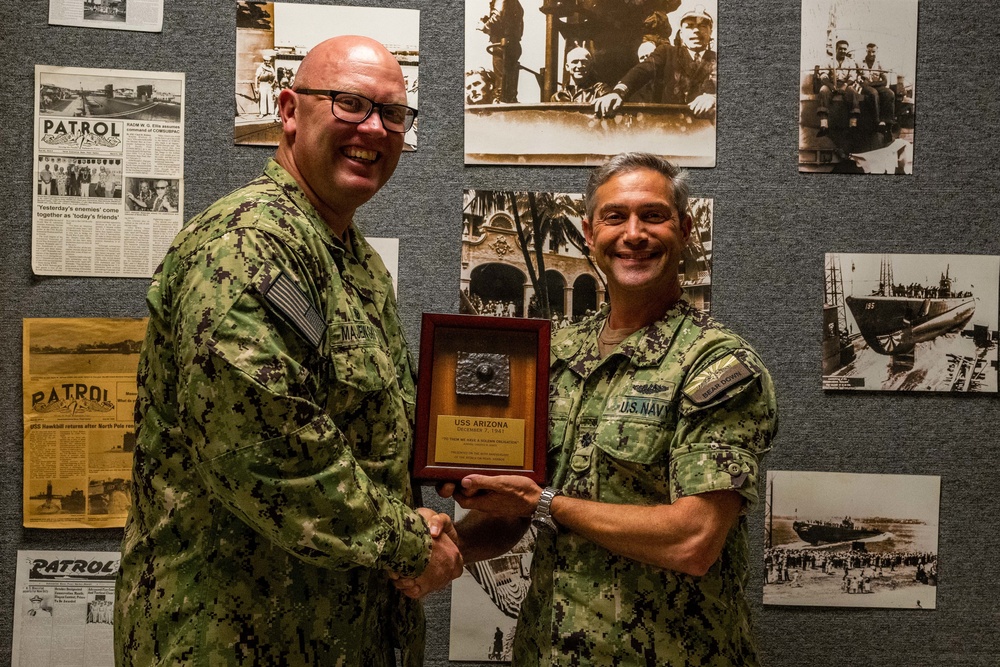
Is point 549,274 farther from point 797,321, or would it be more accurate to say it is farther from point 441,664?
point 441,664

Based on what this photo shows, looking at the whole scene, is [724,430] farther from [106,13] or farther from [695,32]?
[106,13]

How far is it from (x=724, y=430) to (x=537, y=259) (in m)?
0.68

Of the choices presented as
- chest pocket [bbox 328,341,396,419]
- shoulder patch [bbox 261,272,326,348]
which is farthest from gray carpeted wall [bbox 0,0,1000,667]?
shoulder patch [bbox 261,272,326,348]

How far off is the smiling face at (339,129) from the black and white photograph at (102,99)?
23.9 inches

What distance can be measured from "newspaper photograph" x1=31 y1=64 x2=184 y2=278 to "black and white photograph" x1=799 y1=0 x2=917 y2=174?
133 centimetres

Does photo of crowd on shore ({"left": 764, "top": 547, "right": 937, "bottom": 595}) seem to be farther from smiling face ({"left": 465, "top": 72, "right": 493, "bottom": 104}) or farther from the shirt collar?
smiling face ({"left": 465, "top": 72, "right": 493, "bottom": 104})

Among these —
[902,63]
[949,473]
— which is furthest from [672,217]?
[949,473]

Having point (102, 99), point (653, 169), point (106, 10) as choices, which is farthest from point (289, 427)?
point (106, 10)

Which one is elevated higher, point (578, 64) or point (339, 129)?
point (578, 64)

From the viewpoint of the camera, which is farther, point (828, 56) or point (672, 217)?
point (828, 56)

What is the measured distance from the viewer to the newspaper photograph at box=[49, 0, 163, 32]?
1.73 m

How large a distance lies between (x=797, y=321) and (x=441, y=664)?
Result: 105 cm

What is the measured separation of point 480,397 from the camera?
1318mm

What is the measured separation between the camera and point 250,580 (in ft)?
3.73
